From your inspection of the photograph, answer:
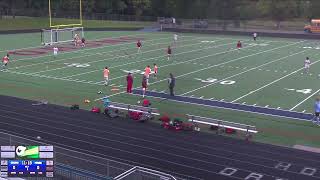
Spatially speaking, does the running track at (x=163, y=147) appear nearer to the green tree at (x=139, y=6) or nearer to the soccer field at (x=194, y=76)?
the soccer field at (x=194, y=76)

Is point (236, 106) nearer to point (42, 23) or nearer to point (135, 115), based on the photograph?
point (135, 115)

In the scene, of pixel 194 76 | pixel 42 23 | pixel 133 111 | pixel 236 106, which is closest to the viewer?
pixel 133 111

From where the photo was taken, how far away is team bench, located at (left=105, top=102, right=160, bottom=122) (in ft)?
63.1

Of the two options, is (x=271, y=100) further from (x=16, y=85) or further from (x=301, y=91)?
(x=16, y=85)

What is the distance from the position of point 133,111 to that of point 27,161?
8.38 meters

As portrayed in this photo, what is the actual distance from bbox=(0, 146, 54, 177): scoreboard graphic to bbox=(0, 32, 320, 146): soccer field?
834cm

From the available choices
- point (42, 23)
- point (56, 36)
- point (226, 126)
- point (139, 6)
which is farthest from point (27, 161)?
point (139, 6)

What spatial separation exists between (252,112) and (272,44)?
100 ft

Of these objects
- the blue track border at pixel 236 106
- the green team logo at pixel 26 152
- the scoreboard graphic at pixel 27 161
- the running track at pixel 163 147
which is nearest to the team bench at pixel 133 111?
the running track at pixel 163 147

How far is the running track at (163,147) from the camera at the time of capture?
1405cm

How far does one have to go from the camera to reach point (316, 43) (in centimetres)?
5138

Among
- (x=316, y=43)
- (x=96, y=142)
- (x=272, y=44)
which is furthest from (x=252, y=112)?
(x=316, y=43)

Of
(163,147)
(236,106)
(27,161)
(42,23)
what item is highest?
(42,23)

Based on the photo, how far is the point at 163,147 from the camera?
52.6ft
